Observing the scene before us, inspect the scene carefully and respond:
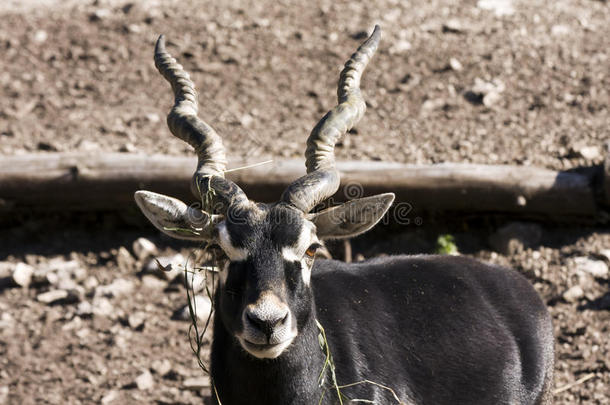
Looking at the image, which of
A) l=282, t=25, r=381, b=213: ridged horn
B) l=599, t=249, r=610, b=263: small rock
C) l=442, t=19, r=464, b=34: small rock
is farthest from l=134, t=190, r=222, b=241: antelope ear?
l=442, t=19, r=464, b=34: small rock

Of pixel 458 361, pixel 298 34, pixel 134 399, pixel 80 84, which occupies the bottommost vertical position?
pixel 134 399

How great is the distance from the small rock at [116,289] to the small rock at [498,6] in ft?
25.2

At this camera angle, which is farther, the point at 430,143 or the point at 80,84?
the point at 80,84

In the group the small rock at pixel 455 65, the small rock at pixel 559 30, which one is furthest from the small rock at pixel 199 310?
the small rock at pixel 559 30

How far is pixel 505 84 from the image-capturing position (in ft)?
38.5

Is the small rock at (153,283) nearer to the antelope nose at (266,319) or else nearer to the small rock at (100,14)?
the antelope nose at (266,319)

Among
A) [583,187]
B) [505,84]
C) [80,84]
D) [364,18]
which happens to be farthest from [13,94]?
[583,187]

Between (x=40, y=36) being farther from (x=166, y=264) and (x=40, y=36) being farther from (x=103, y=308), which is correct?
(x=103, y=308)

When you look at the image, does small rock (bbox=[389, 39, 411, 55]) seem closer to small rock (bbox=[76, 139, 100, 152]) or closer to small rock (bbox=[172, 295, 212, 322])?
small rock (bbox=[76, 139, 100, 152])

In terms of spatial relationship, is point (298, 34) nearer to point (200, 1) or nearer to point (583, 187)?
point (200, 1)

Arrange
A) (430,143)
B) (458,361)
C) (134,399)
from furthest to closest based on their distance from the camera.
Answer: (430,143) < (134,399) < (458,361)

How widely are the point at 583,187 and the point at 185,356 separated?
16.0 ft

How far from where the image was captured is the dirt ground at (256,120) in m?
8.48

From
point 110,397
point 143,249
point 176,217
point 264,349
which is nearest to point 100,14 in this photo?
point 143,249
